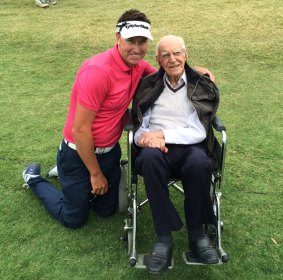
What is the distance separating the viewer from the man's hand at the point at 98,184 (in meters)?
2.76

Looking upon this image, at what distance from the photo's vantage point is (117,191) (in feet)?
10.1

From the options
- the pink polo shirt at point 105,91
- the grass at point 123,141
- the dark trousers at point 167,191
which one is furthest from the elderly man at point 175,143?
the grass at point 123,141

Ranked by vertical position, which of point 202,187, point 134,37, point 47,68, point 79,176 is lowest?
point 47,68

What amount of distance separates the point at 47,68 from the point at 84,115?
4036 millimetres

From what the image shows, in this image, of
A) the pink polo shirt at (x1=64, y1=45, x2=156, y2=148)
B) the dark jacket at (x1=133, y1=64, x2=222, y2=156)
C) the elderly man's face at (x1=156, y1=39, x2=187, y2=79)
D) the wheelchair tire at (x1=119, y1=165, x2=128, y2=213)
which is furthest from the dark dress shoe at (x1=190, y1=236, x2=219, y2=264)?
the elderly man's face at (x1=156, y1=39, x2=187, y2=79)

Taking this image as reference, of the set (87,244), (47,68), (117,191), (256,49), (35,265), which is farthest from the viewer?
(256,49)

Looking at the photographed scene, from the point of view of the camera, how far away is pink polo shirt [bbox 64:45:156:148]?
2.44 m

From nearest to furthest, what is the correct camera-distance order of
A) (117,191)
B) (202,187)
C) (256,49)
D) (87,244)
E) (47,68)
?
1. (202,187)
2. (87,244)
3. (117,191)
4. (47,68)
5. (256,49)

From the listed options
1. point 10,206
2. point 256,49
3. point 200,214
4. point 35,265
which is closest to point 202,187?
point 200,214

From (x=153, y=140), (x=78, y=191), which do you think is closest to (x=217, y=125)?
(x=153, y=140)

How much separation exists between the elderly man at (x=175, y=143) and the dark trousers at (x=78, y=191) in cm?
39

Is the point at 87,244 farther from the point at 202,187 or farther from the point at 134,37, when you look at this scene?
the point at 134,37

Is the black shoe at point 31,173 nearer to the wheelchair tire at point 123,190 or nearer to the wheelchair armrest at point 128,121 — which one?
the wheelchair tire at point 123,190

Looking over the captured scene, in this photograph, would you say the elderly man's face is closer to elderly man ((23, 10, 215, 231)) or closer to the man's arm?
elderly man ((23, 10, 215, 231))
